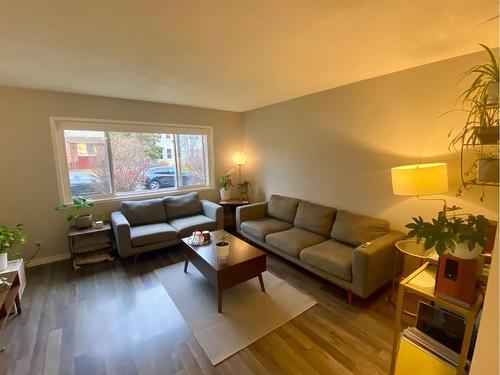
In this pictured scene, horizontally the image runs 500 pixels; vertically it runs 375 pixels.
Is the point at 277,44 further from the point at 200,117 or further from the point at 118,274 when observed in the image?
the point at 118,274

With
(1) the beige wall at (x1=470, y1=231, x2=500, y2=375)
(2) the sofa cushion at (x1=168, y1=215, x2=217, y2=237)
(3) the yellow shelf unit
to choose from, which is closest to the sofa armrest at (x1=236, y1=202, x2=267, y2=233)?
(2) the sofa cushion at (x1=168, y1=215, x2=217, y2=237)

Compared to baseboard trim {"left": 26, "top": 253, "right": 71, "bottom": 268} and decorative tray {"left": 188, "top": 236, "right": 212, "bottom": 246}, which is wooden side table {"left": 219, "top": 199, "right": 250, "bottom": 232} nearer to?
decorative tray {"left": 188, "top": 236, "right": 212, "bottom": 246}

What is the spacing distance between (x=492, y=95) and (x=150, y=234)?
3.38 metres

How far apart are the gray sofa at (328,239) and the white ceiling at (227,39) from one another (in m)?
1.65

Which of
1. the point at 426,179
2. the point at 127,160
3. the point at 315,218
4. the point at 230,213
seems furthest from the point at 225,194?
the point at 426,179

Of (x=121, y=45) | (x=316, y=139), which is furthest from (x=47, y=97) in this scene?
(x=316, y=139)

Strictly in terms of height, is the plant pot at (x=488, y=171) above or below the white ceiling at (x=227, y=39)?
below

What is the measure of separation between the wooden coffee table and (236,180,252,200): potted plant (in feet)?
6.66

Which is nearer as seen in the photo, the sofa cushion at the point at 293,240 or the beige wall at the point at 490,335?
the beige wall at the point at 490,335

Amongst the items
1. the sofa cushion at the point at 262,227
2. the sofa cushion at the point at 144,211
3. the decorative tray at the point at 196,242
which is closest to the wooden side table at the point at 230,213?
the sofa cushion at the point at 262,227

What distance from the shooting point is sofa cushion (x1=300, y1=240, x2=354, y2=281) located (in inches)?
87.3

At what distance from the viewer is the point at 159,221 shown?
360cm

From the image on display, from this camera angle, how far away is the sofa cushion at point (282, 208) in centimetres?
349

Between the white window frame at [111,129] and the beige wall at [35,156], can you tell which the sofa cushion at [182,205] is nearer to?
the white window frame at [111,129]
